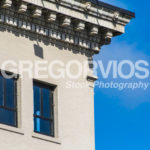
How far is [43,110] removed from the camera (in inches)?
1575

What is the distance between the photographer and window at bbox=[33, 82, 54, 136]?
39.7 meters

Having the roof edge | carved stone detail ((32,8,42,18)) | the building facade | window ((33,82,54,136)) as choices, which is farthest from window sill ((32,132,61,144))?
the roof edge

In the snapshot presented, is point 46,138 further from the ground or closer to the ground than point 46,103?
closer to the ground

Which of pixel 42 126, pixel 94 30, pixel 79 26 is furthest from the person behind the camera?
pixel 94 30

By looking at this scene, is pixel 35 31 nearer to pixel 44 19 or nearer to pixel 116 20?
pixel 44 19

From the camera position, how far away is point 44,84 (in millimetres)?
40219

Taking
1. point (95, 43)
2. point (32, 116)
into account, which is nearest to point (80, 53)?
point (95, 43)

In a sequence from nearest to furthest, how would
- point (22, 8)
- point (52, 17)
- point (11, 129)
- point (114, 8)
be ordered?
1. point (11, 129)
2. point (22, 8)
3. point (52, 17)
4. point (114, 8)

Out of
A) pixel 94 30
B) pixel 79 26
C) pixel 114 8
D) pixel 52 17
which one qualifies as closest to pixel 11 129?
pixel 52 17

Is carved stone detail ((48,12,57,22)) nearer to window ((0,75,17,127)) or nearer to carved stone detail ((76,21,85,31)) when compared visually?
carved stone detail ((76,21,85,31))

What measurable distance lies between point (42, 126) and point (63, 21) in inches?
157

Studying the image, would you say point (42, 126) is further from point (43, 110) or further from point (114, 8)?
point (114, 8)

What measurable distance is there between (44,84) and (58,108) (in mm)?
993

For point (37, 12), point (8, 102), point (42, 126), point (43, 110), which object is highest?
point (37, 12)
